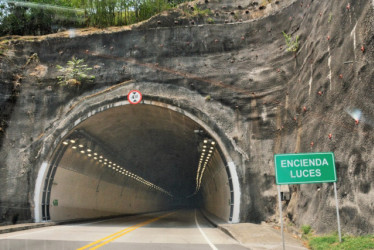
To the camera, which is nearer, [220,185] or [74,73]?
[74,73]

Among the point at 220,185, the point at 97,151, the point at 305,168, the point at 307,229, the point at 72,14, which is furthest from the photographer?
the point at 220,185

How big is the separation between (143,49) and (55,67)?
6.27 m

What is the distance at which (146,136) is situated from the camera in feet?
101

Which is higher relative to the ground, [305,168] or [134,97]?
[134,97]

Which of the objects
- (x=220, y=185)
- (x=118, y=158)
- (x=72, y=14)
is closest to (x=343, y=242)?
(x=220, y=185)

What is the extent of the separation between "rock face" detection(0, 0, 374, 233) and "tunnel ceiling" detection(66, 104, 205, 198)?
1892 mm

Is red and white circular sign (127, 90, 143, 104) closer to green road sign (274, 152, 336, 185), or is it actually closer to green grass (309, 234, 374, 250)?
green road sign (274, 152, 336, 185)

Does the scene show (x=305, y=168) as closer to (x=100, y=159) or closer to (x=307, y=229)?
(x=307, y=229)

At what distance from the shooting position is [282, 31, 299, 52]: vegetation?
1972cm

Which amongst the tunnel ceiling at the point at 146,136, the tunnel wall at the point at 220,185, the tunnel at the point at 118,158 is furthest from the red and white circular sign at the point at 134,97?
the tunnel wall at the point at 220,185

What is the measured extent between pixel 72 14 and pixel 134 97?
1005 cm

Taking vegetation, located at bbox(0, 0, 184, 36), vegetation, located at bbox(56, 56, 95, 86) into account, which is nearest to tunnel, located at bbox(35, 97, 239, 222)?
vegetation, located at bbox(56, 56, 95, 86)

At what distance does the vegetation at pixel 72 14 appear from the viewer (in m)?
26.5

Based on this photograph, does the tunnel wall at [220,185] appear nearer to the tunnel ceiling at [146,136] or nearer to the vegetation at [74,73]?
the tunnel ceiling at [146,136]
